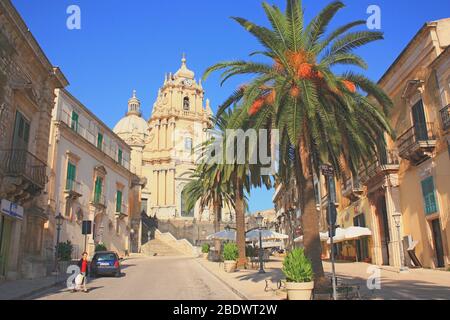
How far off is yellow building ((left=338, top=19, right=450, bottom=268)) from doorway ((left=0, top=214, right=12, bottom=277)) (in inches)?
564

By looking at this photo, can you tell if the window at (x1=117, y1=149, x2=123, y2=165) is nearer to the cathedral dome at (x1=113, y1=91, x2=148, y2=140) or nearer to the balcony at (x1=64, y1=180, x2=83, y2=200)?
the balcony at (x1=64, y1=180, x2=83, y2=200)

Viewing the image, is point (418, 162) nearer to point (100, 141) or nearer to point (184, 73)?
point (100, 141)

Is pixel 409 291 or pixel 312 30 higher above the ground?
pixel 312 30

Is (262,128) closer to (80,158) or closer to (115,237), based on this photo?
(80,158)

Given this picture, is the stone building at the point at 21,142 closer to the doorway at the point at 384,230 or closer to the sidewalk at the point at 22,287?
the sidewalk at the point at 22,287

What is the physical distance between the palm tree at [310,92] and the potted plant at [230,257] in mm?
10882

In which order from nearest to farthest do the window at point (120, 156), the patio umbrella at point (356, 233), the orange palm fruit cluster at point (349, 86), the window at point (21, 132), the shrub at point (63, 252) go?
the orange palm fruit cluster at point (349, 86) → the window at point (21, 132) → the shrub at point (63, 252) → the patio umbrella at point (356, 233) → the window at point (120, 156)

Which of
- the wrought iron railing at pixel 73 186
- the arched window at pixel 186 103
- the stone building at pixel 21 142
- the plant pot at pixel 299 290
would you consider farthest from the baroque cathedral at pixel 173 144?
the plant pot at pixel 299 290

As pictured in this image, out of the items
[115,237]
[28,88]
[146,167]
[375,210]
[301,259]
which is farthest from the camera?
[146,167]

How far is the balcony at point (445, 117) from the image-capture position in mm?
18641

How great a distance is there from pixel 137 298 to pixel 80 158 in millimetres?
22975
